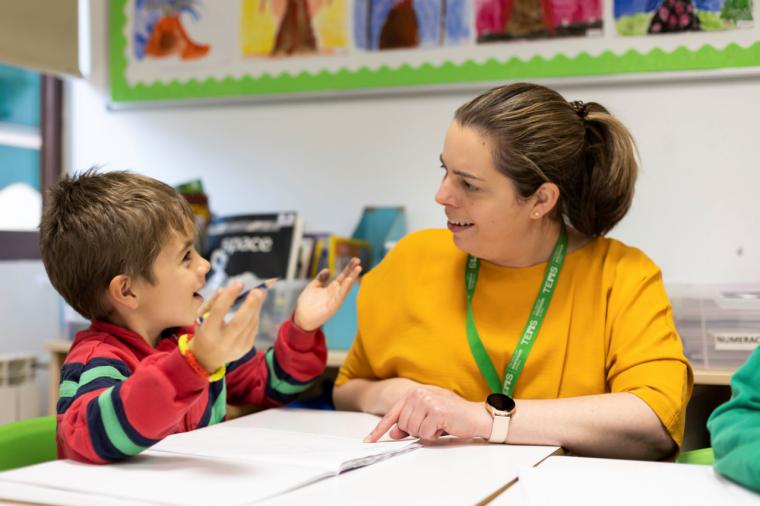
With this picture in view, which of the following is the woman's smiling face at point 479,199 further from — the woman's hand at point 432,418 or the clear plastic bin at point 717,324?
the clear plastic bin at point 717,324

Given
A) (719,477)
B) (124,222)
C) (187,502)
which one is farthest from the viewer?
(124,222)

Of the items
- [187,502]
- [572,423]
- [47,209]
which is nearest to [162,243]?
[47,209]

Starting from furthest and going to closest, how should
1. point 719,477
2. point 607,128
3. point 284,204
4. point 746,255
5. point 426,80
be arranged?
point 284,204, point 426,80, point 746,255, point 607,128, point 719,477

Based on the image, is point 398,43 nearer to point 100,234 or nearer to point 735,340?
point 735,340

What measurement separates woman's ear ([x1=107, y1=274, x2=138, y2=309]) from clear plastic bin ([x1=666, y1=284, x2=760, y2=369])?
1295 mm

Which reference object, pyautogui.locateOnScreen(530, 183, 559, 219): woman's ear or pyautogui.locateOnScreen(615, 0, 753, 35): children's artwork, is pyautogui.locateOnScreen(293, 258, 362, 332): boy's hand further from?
pyautogui.locateOnScreen(615, 0, 753, 35): children's artwork

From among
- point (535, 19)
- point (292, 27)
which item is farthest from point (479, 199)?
point (292, 27)

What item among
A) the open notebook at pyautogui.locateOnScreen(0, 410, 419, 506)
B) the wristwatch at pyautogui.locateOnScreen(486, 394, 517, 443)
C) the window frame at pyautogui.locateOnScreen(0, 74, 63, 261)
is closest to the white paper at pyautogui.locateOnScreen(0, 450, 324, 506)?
the open notebook at pyautogui.locateOnScreen(0, 410, 419, 506)

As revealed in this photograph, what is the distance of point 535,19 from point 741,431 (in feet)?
5.56

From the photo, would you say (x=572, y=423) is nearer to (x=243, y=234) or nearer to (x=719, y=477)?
(x=719, y=477)

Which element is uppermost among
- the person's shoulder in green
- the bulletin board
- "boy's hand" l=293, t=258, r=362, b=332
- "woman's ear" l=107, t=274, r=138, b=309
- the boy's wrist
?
the bulletin board

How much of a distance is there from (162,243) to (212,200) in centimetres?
156

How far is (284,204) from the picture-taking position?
2.80 m

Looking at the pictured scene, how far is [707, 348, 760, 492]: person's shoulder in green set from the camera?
0.99 metres
